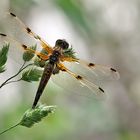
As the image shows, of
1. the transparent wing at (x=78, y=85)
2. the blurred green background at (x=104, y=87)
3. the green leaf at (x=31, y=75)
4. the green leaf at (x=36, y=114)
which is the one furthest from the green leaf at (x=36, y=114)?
the blurred green background at (x=104, y=87)

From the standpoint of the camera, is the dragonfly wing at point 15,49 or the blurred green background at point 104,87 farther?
the blurred green background at point 104,87

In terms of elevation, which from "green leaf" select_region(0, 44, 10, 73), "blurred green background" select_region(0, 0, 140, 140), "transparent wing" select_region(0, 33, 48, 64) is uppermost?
"blurred green background" select_region(0, 0, 140, 140)

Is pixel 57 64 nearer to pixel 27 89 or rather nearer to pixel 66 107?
pixel 27 89

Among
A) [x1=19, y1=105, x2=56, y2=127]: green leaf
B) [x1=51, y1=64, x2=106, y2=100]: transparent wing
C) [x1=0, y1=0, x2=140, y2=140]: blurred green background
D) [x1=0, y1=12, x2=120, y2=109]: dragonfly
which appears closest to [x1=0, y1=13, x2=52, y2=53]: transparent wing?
[x1=0, y1=12, x2=120, y2=109]: dragonfly

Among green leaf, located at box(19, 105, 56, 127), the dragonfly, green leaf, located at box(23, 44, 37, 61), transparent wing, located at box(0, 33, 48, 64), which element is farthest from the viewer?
the dragonfly

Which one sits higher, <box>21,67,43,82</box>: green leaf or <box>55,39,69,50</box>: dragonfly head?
<box>55,39,69,50</box>: dragonfly head

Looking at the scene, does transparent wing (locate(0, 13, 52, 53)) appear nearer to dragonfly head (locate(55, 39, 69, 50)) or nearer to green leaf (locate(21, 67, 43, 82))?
dragonfly head (locate(55, 39, 69, 50))

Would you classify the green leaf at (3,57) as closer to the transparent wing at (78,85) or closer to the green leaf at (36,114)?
the green leaf at (36,114)
